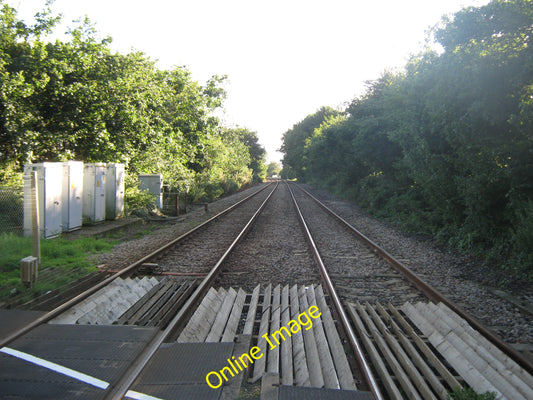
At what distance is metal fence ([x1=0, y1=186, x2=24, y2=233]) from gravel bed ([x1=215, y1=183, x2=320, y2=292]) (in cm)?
661

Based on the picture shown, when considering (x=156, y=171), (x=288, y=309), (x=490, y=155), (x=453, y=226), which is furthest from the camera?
(x=156, y=171)

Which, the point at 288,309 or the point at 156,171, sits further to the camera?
the point at 156,171

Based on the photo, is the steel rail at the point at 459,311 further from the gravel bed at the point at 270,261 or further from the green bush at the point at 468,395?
the gravel bed at the point at 270,261

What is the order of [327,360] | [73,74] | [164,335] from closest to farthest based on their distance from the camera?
[327,360] < [164,335] < [73,74]

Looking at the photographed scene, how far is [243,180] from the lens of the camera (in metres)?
50.8

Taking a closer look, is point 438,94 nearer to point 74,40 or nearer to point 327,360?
point 327,360

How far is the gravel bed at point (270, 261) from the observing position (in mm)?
6438

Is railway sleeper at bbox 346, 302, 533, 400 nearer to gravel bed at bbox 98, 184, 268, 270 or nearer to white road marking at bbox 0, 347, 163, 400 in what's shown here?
white road marking at bbox 0, 347, 163, 400

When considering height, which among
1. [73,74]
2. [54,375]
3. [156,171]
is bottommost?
[54,375]

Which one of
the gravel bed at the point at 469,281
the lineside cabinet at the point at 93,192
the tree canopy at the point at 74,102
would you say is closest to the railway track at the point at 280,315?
the gravel bed at the point at 469,281

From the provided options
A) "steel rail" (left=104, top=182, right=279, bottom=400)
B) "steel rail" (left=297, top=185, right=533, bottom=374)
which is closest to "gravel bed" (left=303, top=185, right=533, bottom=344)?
"steel rail" (left=297, top=185, right=533, bottom=374)

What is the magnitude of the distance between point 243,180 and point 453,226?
41.2 metres

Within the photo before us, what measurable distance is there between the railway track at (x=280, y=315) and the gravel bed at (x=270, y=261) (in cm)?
3

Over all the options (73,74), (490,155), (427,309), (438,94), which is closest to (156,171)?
(73,74)
